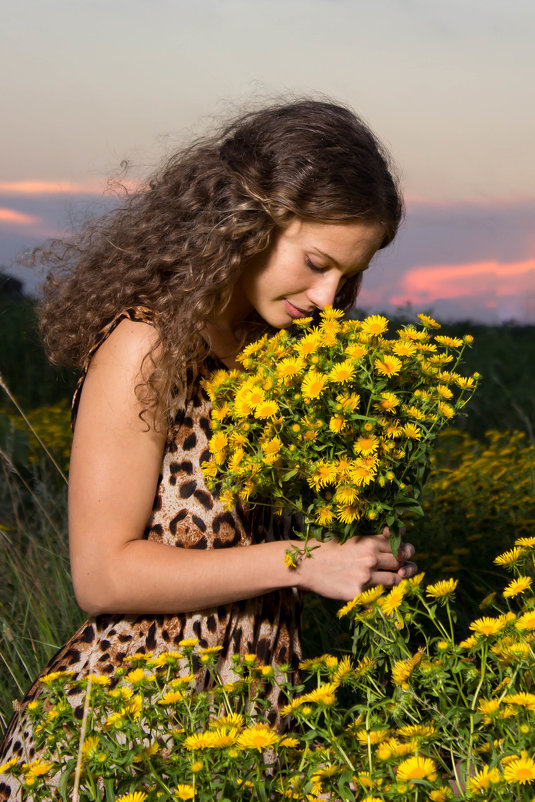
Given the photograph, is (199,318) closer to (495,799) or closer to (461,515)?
(495,799)

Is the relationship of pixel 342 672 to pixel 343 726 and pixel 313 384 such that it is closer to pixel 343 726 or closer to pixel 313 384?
pixel 343 726

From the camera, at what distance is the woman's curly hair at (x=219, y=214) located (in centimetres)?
211

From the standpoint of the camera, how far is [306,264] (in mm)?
2148

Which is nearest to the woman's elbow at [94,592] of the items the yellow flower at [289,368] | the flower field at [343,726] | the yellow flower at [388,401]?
the flower field at [343,726]

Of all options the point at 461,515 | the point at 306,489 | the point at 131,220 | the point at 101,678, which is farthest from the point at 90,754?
the point at 461,515

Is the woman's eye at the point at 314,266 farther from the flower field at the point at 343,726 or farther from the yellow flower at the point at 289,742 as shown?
the yellow flower at the point at 289,742

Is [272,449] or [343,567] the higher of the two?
[272,449]

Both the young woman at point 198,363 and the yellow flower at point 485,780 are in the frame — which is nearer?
the yellow flower at point 485,780

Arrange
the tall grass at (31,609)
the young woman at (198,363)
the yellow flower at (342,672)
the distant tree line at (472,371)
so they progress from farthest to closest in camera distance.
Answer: the distant tree line at (472,371) → the tall grass at (31,609) → the young woman at (198,363) → the yellow flower at (342,672)

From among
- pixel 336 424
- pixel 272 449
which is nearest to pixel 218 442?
pixel 272 449

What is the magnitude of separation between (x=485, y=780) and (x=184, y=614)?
0.96 m

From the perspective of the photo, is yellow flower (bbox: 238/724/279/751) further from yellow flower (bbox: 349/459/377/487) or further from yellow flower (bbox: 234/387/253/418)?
yellow flower (bbox: 234/387/253/418)

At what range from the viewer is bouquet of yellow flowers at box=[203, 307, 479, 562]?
1.67 metres

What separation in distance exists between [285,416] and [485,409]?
6.13 m
